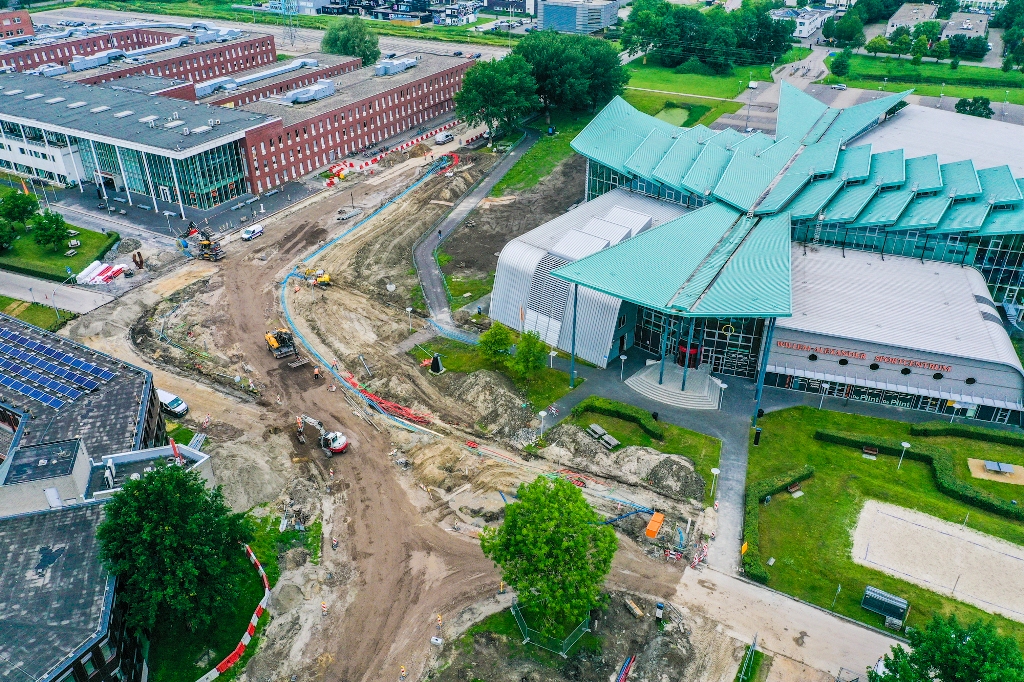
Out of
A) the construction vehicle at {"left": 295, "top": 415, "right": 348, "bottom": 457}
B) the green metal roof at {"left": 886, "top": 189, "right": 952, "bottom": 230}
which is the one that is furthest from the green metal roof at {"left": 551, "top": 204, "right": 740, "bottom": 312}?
the construction vehicle at {"left": 295, "top": 415, "right": 348, "bottom": 457}

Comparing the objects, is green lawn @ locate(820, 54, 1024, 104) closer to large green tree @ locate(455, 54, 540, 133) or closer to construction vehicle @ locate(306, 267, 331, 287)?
large green tree @ locate(455, 54, 540, 133)

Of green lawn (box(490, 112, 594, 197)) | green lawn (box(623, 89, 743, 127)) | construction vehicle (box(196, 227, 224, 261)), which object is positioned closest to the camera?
construction vehicle (box(196, 227, 224, 261))

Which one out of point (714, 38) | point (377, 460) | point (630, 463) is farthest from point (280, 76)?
point (630, 463)

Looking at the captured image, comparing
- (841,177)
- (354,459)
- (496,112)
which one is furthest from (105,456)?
(496,112)

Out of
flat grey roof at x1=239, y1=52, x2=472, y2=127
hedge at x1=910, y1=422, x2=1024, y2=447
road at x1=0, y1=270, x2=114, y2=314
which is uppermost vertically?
flat grey roof at x1=239, y1=52, x2=472, y2=127

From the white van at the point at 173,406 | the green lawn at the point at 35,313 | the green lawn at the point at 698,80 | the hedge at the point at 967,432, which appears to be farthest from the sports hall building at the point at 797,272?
the green lawn at the point at 698,80

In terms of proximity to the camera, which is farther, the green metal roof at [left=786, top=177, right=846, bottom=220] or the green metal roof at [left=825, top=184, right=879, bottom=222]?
the green metal roof at [left=786, top=177, right=846, bottom=220]

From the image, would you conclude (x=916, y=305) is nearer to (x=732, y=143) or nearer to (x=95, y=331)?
(x=732, y=143)
